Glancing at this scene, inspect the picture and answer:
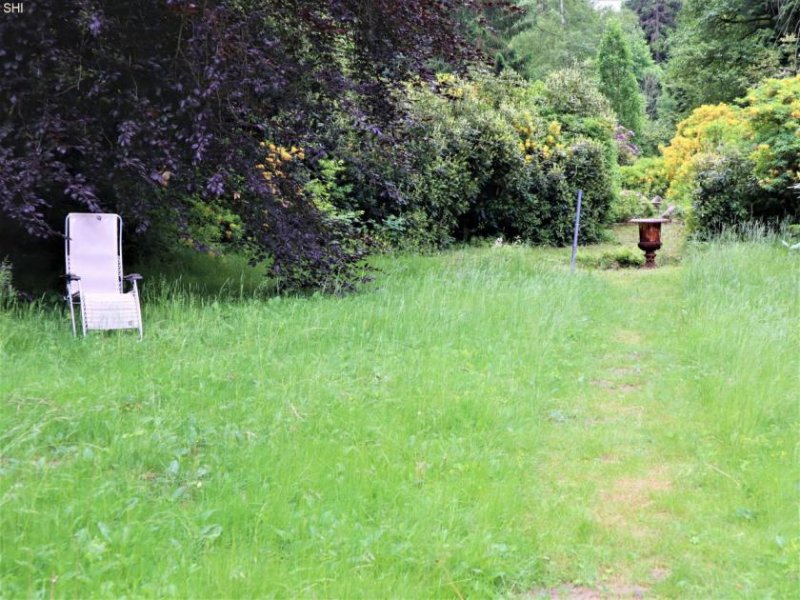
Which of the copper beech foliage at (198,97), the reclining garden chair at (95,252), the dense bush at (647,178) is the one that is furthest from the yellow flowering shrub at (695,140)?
the reclining garden chair at (95,252)

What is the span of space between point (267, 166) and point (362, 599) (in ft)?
19.6

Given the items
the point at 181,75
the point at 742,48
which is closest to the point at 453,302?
the point at 181,75

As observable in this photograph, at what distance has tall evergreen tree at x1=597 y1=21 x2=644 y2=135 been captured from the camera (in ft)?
97.0

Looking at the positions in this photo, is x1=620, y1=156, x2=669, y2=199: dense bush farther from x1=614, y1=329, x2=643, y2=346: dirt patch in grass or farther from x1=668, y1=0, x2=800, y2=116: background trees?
x1=614, y1=329, x2=643, y2=346: dirt patch in grass

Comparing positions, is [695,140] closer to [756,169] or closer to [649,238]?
[756,169]

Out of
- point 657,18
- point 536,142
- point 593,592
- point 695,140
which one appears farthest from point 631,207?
point 657,18

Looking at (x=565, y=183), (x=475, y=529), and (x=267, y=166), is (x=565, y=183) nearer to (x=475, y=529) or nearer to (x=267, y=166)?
(x=267, y=166)

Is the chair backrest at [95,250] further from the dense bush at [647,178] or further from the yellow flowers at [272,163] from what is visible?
the dense bush at [647,178]

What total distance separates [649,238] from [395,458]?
9929 mm

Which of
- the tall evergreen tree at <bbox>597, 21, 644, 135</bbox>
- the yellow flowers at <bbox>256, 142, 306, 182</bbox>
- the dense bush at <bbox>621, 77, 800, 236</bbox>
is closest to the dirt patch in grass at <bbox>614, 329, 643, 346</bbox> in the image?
the yellow flowers at <bbox>256, 142, 306, 182</bbox>

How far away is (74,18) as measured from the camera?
6438 mm

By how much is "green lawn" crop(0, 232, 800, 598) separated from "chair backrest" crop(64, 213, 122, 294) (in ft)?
2.25

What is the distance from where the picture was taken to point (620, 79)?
29562mm

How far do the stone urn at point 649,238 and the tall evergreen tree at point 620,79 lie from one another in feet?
60.9
